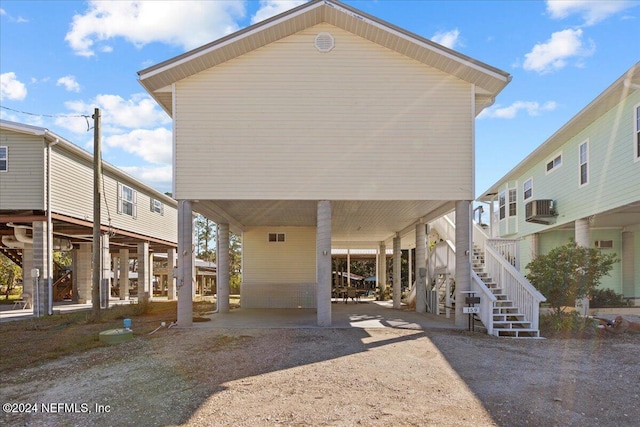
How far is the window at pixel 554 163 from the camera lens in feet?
55.9

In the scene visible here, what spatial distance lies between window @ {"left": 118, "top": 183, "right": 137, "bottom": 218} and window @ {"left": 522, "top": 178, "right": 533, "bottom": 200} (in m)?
18.3

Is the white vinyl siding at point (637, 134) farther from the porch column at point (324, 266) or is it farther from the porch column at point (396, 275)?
the porch column at point (396, 275)

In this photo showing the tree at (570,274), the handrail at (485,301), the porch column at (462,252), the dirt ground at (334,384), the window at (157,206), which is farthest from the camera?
the window at (157,206)

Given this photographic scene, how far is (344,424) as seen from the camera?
190 inches

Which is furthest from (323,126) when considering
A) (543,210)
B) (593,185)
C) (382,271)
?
(382,271)

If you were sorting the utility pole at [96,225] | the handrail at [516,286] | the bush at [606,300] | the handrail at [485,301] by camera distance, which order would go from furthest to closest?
the bush at [606,300] → the utility pole at [96,225] → the handrail at [485,301] → the handrail at [516,286]

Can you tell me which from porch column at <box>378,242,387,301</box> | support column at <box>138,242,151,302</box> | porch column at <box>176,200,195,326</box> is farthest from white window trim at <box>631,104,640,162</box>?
support column at <box>138,242,151,302</box>

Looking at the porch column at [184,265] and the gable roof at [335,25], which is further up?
the gable roof at [335,25]

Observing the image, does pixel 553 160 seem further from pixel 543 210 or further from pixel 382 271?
pixel 382 271

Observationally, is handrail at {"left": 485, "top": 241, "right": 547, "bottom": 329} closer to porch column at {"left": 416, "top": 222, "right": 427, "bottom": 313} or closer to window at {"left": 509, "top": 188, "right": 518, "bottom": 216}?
porch column at {"left": 416, "top": 222, "right": 427, "bottom": 313}

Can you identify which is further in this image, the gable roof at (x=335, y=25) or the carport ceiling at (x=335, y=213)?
the carport ceiling at (x=335, y=213)

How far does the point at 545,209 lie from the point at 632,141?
531cm

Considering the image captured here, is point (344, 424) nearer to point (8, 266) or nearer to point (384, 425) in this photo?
point (384, 425)

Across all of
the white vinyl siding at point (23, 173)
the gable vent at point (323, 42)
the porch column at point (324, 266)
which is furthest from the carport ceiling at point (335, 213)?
the white vinyl siding at point (23, 173)
